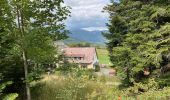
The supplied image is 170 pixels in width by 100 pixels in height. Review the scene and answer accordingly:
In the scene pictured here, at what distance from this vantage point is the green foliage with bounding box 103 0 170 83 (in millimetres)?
19000

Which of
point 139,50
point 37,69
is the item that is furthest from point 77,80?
point 139,50

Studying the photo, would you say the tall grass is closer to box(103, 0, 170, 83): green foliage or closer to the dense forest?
the dense forest

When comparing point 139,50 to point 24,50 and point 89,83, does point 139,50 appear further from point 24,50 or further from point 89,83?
point 24,50

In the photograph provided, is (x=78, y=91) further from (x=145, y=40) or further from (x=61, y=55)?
(x=145, y=40)

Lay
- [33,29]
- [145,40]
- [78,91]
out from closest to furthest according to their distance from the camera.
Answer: [33,29], [78,91], [145,40]

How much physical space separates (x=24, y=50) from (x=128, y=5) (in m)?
11.2

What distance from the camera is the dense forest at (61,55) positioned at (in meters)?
13.6

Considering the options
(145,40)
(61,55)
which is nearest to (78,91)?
(61,55)

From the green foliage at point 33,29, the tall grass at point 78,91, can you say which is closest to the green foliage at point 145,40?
the tall grass at point 78,91

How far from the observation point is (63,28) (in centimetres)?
1431

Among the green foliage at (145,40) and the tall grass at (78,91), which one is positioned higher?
the green foliage at (145,40)

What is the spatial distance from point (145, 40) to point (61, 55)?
748cm

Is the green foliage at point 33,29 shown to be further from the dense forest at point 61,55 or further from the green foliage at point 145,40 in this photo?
the green foliage at point 145,40

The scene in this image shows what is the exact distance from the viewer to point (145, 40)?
2072cm
